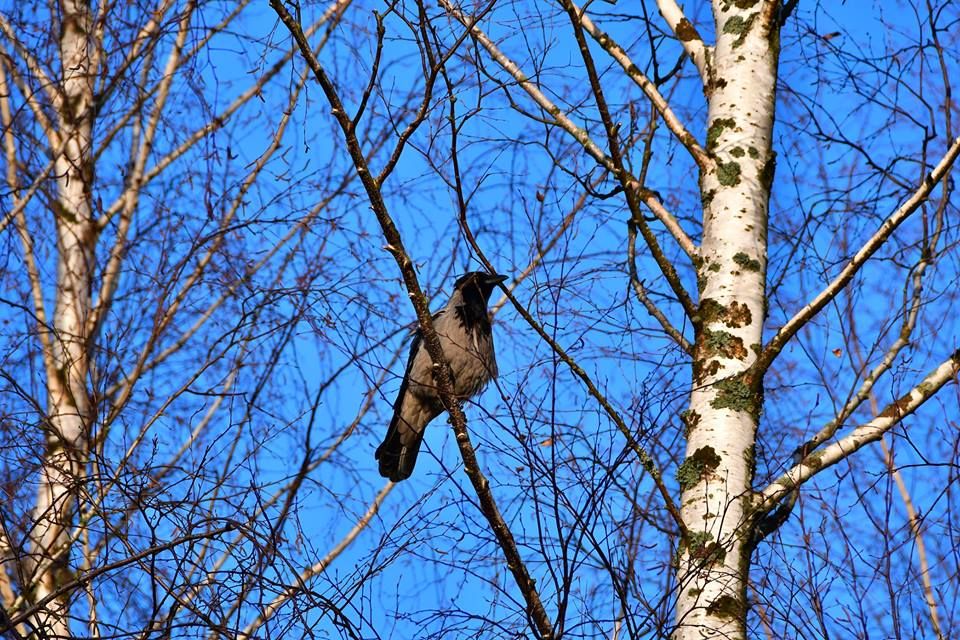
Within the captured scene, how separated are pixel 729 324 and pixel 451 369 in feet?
7.31

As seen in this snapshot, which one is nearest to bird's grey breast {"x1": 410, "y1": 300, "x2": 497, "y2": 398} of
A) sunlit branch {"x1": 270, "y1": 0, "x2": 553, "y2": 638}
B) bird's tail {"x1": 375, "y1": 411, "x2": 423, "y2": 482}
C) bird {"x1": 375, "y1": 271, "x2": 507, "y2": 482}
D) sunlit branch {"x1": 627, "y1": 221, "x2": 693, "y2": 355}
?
bird {"x1": 375, "y1": 271, "x2": 507, "y2": 482}

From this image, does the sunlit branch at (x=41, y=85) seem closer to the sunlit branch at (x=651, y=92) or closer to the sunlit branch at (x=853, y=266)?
the sunlit branch at (x=651, y=92)

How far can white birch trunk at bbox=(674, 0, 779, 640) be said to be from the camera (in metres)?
3.81

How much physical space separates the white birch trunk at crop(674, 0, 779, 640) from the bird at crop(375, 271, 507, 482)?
1847mm

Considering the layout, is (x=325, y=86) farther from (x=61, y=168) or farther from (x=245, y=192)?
(x=61, y=168)

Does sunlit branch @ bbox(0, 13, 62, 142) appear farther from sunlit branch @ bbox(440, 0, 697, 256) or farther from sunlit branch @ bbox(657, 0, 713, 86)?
sunlit branch @ bbox(657, 0, 713, 86)

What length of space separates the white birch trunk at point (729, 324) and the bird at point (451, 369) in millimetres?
1847

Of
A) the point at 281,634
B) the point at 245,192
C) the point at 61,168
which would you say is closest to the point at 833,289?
the point at 281,634

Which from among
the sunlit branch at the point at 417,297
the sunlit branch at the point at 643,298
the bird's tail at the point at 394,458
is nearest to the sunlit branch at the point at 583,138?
the sunlit branch at the point at 643,298

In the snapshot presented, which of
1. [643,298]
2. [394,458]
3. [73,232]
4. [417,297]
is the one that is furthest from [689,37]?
[73,232]

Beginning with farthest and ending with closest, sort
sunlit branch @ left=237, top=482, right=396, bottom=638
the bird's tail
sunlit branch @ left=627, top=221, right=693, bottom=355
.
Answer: the bird's tail < sunlit branch @ left=627, top=221, right=693, bottom=355 < sunlit branch @ left=237, top=482, right=396, bottom=638

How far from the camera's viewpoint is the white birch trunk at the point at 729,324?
150 inches

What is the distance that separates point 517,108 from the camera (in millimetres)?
4781

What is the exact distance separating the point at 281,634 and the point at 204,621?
0.23m
